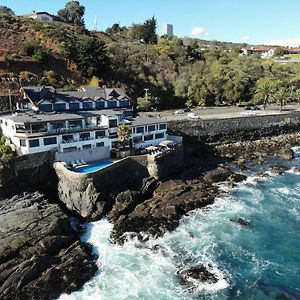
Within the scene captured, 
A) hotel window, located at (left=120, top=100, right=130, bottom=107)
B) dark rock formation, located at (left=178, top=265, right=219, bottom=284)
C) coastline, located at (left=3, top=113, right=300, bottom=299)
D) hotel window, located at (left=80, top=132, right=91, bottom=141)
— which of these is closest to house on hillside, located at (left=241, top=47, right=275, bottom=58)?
coastline, located at (left=3, top=113, right=300, bottom=299)

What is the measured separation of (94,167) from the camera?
147 feet

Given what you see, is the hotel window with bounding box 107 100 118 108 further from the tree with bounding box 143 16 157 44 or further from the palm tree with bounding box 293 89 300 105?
the tree with bounding box 143 16 157 44

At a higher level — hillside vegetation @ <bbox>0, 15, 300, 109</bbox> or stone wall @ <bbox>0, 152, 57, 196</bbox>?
hillside vegetation @ <bbox>0, 15, 300, 109</bbox>

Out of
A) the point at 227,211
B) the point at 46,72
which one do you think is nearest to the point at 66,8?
the point at 46,72

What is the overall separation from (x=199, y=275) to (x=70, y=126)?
1090 inches

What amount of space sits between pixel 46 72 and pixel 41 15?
43.2 m

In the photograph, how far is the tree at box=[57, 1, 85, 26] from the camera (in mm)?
127125

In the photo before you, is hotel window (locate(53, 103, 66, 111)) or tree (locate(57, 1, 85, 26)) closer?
hotel window (locate(53, 103, 66, 111))

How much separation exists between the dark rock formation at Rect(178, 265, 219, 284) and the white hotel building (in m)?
23.2

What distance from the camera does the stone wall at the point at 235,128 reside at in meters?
66.2

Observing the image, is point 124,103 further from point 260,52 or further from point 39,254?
point 260,52

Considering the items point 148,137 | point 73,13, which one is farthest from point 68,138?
point 73,13

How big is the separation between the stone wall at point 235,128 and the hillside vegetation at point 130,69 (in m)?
10.3

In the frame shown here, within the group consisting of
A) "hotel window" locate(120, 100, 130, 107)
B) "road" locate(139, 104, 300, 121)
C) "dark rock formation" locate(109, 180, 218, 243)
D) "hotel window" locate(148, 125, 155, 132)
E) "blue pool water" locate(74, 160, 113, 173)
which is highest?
"hotel window" locate(120, 100, 130, 107)
